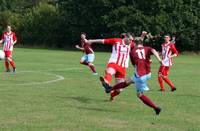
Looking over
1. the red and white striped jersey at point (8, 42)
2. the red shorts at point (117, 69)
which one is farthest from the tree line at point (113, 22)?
the red shorts at point (117, 69)

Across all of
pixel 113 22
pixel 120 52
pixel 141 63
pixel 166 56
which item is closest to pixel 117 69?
pixel 120 52

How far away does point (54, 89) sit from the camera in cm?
1775

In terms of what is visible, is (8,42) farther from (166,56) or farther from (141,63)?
(141,63)

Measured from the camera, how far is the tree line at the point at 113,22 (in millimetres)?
62438

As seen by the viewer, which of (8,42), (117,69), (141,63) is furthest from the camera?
(8,42)

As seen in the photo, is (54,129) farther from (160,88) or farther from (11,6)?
(11,6)

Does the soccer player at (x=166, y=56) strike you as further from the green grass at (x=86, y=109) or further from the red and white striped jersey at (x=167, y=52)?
the green grass at (x=86, y=109)

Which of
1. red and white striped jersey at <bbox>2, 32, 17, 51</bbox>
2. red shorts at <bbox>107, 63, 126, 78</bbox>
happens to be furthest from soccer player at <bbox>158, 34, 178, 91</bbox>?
red and white striped jersey at <bbox>2, 32, 17, 51</bbox>

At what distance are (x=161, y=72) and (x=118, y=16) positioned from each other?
1769 inches

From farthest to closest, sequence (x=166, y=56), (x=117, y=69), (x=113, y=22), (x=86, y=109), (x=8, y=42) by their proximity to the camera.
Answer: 1. (x=113, y=22)
2. (x=8, y=42)
3. (x=166, y=56)
4. (x=117, y=69)
5. (x=86, y=109)

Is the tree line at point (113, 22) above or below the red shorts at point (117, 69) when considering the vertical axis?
below

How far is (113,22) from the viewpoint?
6384 centimetres

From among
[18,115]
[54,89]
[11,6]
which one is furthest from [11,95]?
[11,6]

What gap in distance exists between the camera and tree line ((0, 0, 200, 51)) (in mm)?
62438
